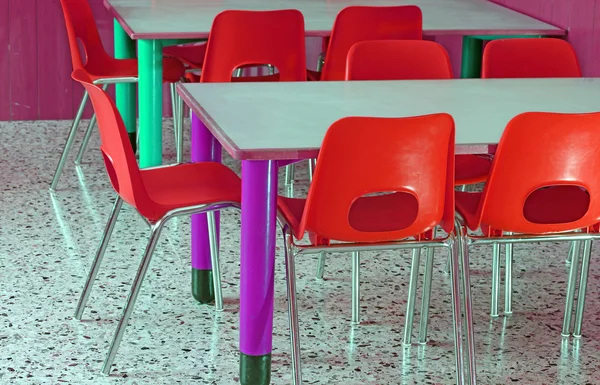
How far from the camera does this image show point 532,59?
371 centimetres

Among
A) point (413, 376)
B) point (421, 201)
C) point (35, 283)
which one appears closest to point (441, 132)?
point (421, 201)

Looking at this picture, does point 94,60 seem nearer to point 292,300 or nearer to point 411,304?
point 411,304

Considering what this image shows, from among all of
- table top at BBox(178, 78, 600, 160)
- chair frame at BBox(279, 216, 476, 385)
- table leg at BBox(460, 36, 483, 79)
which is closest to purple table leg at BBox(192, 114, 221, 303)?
table top at BBox(178, 78, 600, 160)

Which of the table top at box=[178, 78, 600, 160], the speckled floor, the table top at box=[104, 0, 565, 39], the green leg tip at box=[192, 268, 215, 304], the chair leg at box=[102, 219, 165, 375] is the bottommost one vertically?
the speckled floor

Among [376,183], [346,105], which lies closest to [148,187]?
[346,105]

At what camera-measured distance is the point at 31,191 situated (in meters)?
4.44

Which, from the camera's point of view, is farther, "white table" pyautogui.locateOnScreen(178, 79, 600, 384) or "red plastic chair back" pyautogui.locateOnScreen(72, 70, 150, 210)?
"red plastic chair back" pyautogui.locateOnScreen(72, 70, 150, 210)

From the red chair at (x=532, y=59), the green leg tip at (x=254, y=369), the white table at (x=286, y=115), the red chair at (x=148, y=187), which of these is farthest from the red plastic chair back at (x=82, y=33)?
the green leg tip at (x=254, y=369)

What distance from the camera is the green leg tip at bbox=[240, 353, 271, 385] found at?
104 inches

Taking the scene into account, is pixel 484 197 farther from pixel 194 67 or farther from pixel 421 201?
pixel 194 67

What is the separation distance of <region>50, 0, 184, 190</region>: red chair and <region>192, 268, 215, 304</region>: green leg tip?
1.41 m

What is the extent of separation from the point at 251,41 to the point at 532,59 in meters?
1.12

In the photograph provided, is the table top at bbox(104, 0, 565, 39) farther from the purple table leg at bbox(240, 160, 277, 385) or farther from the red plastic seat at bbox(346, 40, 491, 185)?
the purple table leg at bbox(240, 160, 277, 385)

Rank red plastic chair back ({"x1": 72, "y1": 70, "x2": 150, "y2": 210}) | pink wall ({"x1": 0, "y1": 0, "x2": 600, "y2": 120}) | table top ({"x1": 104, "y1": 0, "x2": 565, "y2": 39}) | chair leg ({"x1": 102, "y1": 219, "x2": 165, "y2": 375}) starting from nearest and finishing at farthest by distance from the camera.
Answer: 1. red plastic chair back ({"x1": 72, "y1": 70, "x2": 150, "y2": 210})
2. chair leg ({"x1": 102, "y1": 219, "x2": 165, "y2": 375})
3. table top ({"x1": 104, "y1": 0, "x2": 565, "y2": 39})
4. pink wall ({"x1": 0, "y1": 0, "x2": 600, "y2": 120})
